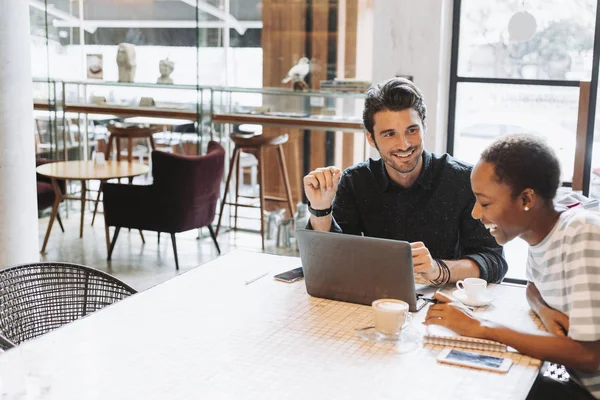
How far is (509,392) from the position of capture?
5.43ft

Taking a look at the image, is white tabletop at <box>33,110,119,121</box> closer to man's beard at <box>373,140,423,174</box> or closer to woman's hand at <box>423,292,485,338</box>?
man's beard at <box>373,140,423,174</box>

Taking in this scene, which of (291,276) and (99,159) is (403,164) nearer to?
(291,276)

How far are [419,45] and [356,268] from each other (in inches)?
114

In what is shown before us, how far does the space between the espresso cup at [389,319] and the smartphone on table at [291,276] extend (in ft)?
1.63

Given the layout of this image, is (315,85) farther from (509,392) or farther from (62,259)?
(509,392)

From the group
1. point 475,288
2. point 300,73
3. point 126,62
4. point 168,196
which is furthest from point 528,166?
point 126,62

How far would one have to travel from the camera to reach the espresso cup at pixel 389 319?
1.94 m

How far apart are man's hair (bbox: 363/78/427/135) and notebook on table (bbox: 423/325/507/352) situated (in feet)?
3.04

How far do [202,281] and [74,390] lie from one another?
2.68ft

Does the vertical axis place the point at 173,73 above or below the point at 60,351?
above

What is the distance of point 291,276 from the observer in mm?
2467

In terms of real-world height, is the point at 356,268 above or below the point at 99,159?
above

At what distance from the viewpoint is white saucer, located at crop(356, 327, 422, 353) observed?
1900 mm

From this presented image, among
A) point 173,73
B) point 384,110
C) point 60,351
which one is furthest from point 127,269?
point 60,351
